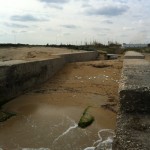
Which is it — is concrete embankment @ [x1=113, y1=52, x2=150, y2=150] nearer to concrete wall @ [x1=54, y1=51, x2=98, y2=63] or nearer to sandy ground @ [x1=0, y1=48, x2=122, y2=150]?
sandy ground @ [x1=0, y1=48, x2=122, y2=150]

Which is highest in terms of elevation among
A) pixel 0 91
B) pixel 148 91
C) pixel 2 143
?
pixel 148 91

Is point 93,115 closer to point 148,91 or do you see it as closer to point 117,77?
point 148,91

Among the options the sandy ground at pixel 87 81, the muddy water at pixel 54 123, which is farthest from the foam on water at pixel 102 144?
the sandy ground at pixel 87 81

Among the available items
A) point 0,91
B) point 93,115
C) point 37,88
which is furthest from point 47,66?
point 93,115

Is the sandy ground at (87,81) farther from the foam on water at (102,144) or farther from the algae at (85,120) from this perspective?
the foam on water at (102,144)

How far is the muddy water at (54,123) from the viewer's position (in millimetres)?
7242

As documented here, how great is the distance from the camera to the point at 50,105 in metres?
10.1

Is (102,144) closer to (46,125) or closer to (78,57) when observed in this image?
(46,125)

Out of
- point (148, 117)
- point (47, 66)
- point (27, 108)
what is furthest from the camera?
point (47, 66)

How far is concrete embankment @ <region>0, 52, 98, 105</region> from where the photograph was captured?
10.2 meters

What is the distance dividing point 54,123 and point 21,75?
3.17 m

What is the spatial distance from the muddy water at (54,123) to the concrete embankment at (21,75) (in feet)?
1.01

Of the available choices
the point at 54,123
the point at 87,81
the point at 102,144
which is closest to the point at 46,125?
the point at 54,123

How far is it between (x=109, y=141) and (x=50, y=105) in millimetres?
3416
